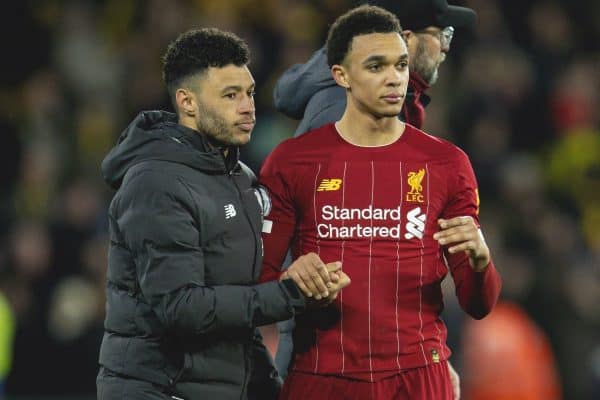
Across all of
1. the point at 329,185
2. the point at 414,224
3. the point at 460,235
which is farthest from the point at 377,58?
the point at 460,235

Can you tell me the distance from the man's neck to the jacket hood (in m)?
0.40

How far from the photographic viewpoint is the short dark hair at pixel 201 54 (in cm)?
414

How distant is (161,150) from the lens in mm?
4090

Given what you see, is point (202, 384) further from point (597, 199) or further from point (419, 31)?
point (597, 199)

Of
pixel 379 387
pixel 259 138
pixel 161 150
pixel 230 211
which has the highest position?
pixel 161 150

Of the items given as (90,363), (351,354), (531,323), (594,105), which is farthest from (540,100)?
(351,354)

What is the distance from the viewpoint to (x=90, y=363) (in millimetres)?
7934

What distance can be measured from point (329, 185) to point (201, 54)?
595 millimetres

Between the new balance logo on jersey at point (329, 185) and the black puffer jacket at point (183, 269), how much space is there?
8.8 inches

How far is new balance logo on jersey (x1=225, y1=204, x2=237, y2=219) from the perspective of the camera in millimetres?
4090

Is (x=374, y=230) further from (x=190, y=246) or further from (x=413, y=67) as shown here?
(x=413, y=67)

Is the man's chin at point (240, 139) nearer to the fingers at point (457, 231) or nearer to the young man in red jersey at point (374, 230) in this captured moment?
the young man in red jersey at point (374, 230)

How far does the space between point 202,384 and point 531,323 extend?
4.80 meters

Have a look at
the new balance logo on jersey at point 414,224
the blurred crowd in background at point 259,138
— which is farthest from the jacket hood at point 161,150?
the blurred crowd in background at point 259,138
